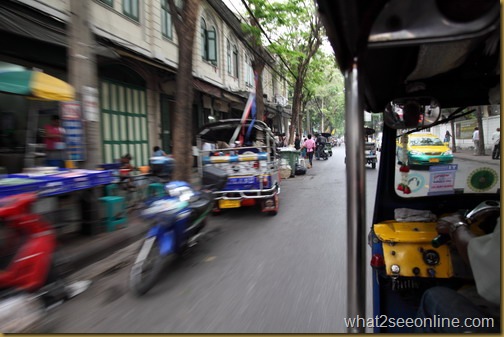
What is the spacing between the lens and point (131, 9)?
1060cm

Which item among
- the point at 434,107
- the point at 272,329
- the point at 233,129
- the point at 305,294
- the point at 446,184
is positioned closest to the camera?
the point at 434,107

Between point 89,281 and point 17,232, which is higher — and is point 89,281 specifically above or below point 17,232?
below

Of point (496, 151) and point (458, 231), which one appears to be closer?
point (458, 231)

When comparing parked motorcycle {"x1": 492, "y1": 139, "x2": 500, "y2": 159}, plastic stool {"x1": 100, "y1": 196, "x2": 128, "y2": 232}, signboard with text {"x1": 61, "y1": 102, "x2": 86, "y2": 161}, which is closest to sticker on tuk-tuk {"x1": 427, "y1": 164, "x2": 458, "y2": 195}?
parked motorcycle {"x1": 492, "y1": 139, "x2": 500, "y2": 159}

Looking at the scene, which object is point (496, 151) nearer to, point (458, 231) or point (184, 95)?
point (458, 231)

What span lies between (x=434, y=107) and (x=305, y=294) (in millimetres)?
2160

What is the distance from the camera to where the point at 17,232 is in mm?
2973

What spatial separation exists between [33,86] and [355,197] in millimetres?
5132

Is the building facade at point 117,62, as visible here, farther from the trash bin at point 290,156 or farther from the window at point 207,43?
the trash bin at point 290,156

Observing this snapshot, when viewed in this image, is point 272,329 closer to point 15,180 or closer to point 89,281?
point 89,281

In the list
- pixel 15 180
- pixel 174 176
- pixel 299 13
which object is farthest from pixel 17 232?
pixel 299 13

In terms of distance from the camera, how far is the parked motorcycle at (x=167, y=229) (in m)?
3.48

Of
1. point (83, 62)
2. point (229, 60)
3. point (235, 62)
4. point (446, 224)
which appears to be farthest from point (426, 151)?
point (235, 62)

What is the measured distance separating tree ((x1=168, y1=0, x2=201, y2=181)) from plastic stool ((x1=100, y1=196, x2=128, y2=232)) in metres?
1.37
